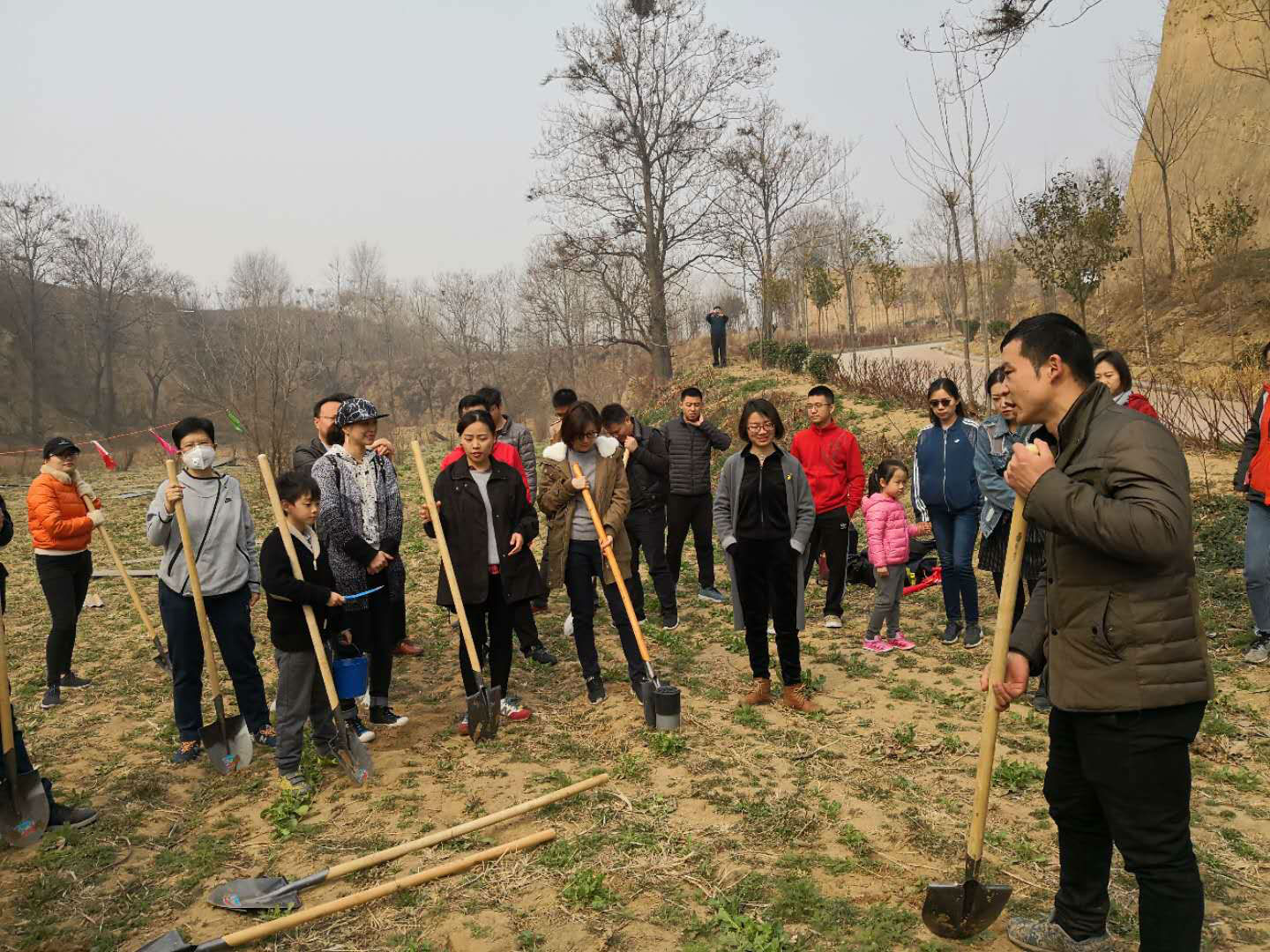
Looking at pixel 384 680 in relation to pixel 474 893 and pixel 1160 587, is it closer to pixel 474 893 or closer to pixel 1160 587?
pixel 474 893

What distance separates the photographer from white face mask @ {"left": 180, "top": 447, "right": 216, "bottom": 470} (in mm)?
4996

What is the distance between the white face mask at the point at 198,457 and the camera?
5.00 metres

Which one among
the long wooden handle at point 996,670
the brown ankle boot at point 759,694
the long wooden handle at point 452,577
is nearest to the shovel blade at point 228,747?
the long wooden handle at point 452,577

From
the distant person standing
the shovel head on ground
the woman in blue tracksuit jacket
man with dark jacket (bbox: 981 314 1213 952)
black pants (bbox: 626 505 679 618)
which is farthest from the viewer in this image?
the distant person standing

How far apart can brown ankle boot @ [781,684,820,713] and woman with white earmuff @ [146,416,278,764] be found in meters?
3.20

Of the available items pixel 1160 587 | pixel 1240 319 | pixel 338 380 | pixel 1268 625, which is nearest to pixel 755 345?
pixel 1240 319

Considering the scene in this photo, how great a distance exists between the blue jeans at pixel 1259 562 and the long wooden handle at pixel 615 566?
4159 mm

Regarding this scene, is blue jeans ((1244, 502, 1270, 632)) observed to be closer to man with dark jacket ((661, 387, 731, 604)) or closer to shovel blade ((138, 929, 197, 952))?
man with dark jacket ((661, 387, 731, 604))

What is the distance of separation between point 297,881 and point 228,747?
5.42 feet

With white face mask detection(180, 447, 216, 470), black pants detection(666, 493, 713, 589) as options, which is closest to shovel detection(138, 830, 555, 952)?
white face mask detection(180, 447, 216, 470)

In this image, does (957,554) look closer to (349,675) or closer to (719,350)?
(349,675)

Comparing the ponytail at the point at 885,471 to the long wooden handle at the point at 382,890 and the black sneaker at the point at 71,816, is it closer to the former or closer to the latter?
the long wooden handle at the point at 382,890

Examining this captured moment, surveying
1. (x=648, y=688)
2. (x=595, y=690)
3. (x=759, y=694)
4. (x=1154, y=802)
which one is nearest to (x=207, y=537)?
(x=595, y=690)

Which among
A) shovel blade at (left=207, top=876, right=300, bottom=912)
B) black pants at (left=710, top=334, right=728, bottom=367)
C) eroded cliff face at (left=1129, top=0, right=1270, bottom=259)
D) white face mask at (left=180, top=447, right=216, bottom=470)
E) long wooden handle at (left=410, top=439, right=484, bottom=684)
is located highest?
eroded cliff face at (left=1129, top=0, right=1270, bottom=259)
